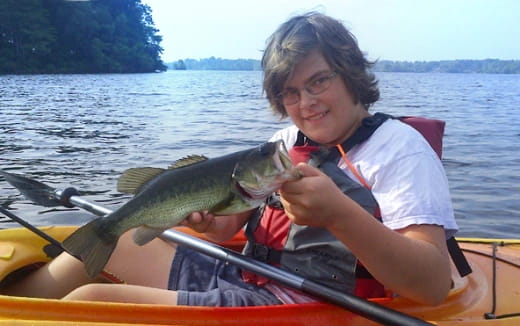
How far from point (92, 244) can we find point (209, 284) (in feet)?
2.63

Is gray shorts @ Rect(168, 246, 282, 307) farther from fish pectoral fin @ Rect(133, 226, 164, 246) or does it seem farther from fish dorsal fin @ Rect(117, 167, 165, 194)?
fish dorsal fin @ Rect(117, 167, 165, 194)

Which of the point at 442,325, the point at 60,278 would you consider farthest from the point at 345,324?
the point at 60,278

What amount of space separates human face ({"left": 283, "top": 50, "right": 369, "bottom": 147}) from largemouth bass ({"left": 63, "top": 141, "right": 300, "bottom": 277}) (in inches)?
24.1

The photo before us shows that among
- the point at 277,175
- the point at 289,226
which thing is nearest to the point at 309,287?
the point at 289,226

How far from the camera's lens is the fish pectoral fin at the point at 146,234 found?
2.15m

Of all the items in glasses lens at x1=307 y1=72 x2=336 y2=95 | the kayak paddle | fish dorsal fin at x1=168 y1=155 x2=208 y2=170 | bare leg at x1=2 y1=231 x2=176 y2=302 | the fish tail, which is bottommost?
bare leg at x1=2 y1=231 x2=176 y2=302

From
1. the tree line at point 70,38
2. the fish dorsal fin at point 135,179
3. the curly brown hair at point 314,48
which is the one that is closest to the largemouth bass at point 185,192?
the fish dorsal fin at point 135,179

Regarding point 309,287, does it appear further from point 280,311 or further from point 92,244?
point 92,244

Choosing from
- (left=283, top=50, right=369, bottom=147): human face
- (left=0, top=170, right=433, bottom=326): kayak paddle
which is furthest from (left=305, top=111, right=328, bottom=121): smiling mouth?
(left=0, top=170, right=433, bottom=326): kayak paddle

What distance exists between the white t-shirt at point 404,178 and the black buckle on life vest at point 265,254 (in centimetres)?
57

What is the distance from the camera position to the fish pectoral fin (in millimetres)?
2154

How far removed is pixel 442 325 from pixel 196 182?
136cm

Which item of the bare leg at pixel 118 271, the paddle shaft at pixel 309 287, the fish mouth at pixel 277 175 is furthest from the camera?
the bare leg at pixel 118 271

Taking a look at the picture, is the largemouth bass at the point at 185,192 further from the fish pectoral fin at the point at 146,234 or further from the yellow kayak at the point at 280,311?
the yellow kayak at the point at 280,311
